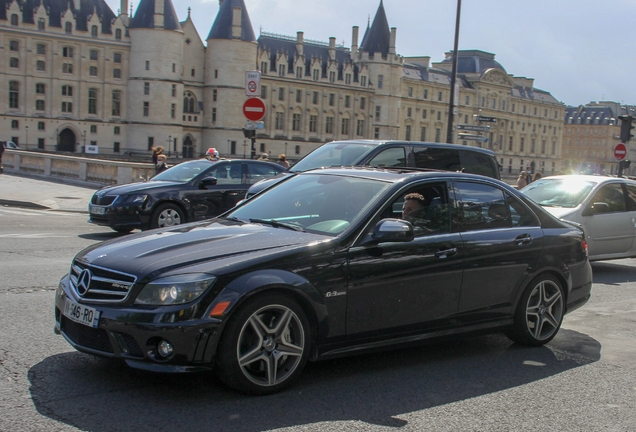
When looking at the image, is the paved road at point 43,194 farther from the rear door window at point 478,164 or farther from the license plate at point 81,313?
the license plate at point 81,313

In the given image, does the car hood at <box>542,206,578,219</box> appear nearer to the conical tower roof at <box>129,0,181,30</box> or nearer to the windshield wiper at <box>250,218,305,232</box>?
the windshield wiper at <box>250,218,305,232</box>

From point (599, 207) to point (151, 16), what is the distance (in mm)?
84691

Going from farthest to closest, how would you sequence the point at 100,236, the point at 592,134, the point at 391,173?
the point at 592,134, the point at 100,236, the point at 391,173

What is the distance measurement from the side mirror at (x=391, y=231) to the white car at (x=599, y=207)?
7165 mm

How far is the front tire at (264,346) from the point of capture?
15.3ft

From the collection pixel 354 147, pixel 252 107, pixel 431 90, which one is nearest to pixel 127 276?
pixel 354 147

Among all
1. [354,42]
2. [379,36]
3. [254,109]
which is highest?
[379,36]

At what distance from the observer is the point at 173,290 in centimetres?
458

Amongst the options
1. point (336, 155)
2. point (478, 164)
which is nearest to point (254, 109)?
point (336, 155)

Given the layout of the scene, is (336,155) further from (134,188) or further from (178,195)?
(134,188)

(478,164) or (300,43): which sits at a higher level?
(300,43)

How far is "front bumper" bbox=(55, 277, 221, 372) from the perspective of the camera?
4.51 meters

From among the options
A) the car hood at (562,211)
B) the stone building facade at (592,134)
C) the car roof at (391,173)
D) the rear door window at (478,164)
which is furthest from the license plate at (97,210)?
the stone building facade at (592,134)

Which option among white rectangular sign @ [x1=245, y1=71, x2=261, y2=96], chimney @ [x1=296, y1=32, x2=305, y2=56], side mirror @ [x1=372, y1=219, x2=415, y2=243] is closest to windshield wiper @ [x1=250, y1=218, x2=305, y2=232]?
side mirror @ [x1=372, y1=219, x2=415, y2=243]
